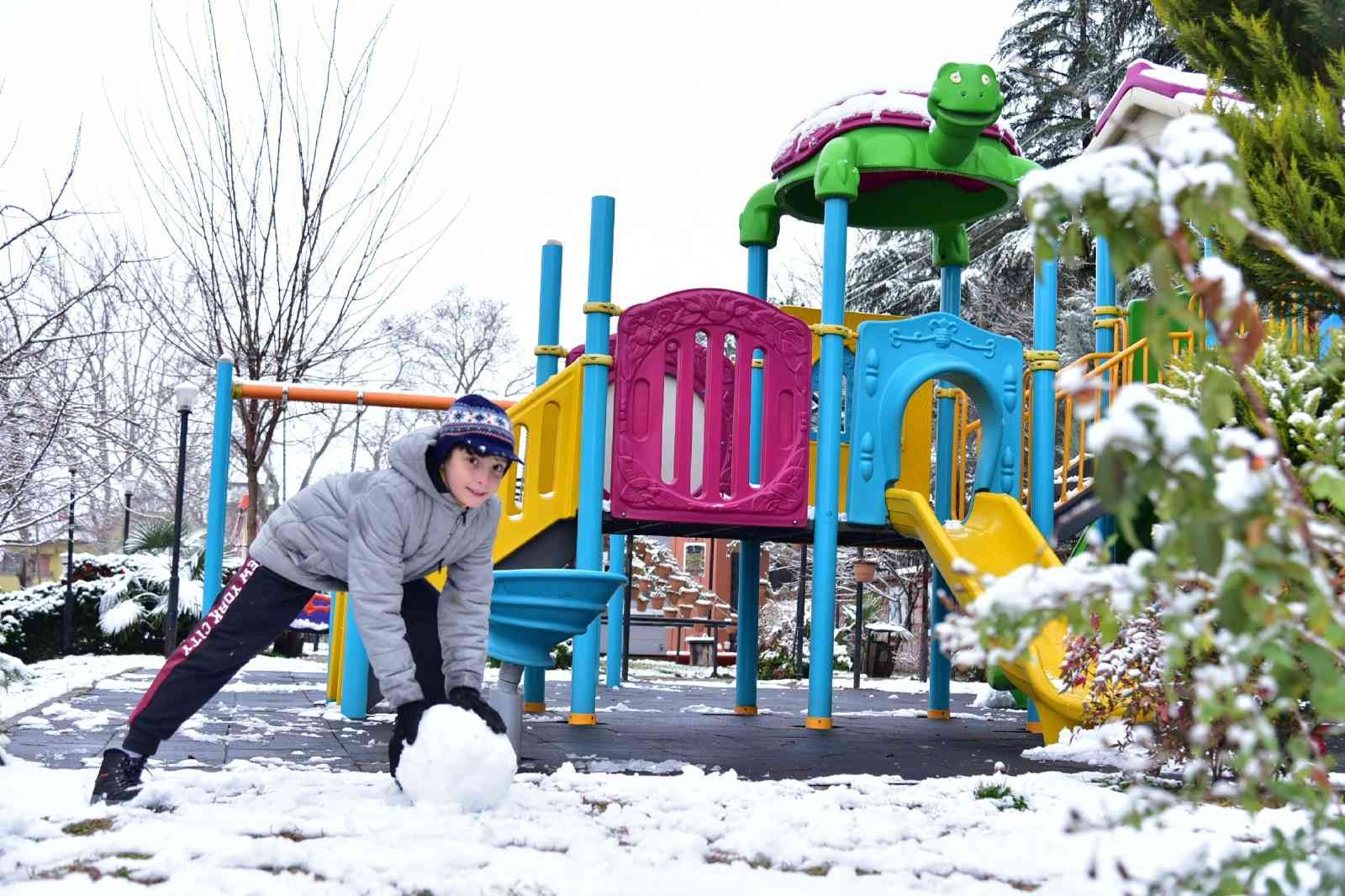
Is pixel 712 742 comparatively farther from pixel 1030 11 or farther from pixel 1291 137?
pixel 1030 11

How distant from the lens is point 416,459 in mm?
3508

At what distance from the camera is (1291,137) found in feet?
16.5

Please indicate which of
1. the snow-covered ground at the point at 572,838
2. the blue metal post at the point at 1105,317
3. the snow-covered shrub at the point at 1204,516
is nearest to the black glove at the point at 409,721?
the snow-covered ground at the point at 572,838

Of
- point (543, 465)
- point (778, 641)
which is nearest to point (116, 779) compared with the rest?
point (543, 465)

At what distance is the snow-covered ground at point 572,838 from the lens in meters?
2.51

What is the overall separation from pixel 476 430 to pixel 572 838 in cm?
111

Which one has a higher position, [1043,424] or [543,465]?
[1043,424]

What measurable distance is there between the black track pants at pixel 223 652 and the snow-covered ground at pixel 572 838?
0.18m

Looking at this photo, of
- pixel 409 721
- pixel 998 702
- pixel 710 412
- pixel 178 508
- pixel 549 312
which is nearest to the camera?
pixel 409 721

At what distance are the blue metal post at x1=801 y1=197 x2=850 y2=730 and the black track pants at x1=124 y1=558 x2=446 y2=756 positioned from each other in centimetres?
329

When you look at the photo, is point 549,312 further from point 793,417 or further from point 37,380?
point 37,380

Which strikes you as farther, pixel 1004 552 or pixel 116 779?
pixel 1004 552

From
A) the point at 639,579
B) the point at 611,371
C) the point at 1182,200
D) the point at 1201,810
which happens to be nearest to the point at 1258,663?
the point at 1201,810

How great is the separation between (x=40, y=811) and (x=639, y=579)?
647 inches
